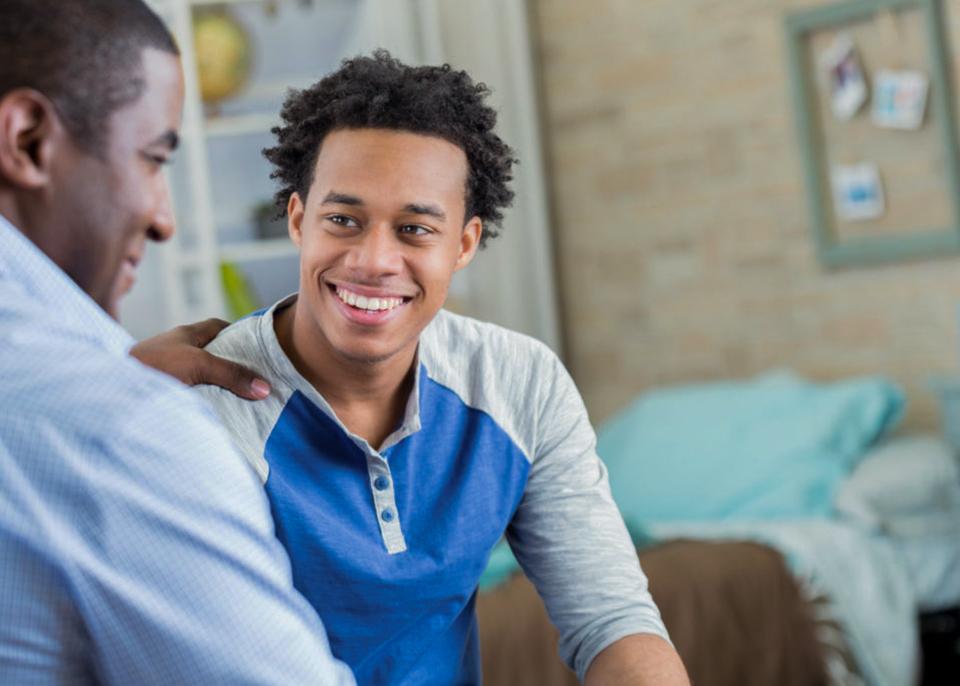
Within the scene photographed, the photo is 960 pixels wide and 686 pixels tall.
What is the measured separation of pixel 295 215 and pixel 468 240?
18 centimetres

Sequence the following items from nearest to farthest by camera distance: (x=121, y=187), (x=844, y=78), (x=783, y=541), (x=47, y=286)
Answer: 1. (x=47, y=286)
2. (x=121, y=187)
3. (x=783, y=541)
4. (x=844, y=78)

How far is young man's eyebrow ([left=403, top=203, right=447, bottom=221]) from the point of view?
1.33 meters

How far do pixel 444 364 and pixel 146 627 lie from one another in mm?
659

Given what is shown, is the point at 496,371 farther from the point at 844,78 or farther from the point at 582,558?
the point at 844,78

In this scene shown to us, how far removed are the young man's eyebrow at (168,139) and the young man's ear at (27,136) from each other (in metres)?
0.09

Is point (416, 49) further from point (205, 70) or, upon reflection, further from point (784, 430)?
point (784, 430)

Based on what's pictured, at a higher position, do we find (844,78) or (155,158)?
(844,78)

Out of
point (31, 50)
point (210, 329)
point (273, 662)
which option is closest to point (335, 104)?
point (210, 329)

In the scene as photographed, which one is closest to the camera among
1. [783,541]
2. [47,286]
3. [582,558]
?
[47,286]

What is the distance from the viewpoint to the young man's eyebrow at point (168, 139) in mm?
1070

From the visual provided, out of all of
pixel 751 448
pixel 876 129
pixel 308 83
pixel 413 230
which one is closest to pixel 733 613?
pixel 751 448

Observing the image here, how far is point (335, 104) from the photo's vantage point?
1.34 m

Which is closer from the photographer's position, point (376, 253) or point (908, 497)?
point (376, 253)

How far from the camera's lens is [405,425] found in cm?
136
